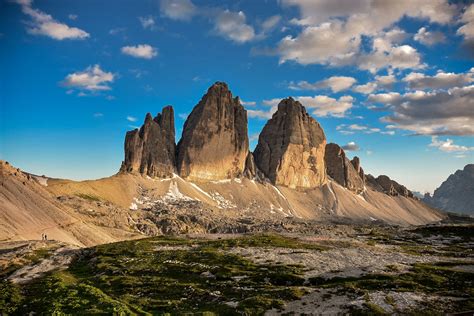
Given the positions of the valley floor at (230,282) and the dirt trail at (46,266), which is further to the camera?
the dirt trail at (46,266)

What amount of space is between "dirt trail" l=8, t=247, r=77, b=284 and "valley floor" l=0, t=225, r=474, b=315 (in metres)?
0.15

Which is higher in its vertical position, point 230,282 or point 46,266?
point 230,282

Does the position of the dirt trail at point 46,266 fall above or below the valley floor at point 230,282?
below

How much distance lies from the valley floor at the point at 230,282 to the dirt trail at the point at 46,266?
0.48 feet

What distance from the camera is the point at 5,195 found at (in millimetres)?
113188

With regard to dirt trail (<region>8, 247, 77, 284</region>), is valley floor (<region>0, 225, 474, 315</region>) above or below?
above

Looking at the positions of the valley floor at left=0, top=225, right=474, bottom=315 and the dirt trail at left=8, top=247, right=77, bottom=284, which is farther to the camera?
the dirt trail at left=8, top=247, right=77, bottom=284

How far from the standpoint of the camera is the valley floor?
112 feet

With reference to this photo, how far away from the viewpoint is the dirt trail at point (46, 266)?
5581 cm

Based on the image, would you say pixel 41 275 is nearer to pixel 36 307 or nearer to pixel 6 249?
pixel 36 307

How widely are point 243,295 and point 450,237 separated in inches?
3726

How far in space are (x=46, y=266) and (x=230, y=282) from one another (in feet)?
116

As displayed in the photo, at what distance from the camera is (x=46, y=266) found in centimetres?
6381

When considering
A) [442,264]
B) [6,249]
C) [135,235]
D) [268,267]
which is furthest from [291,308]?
[135,235]
